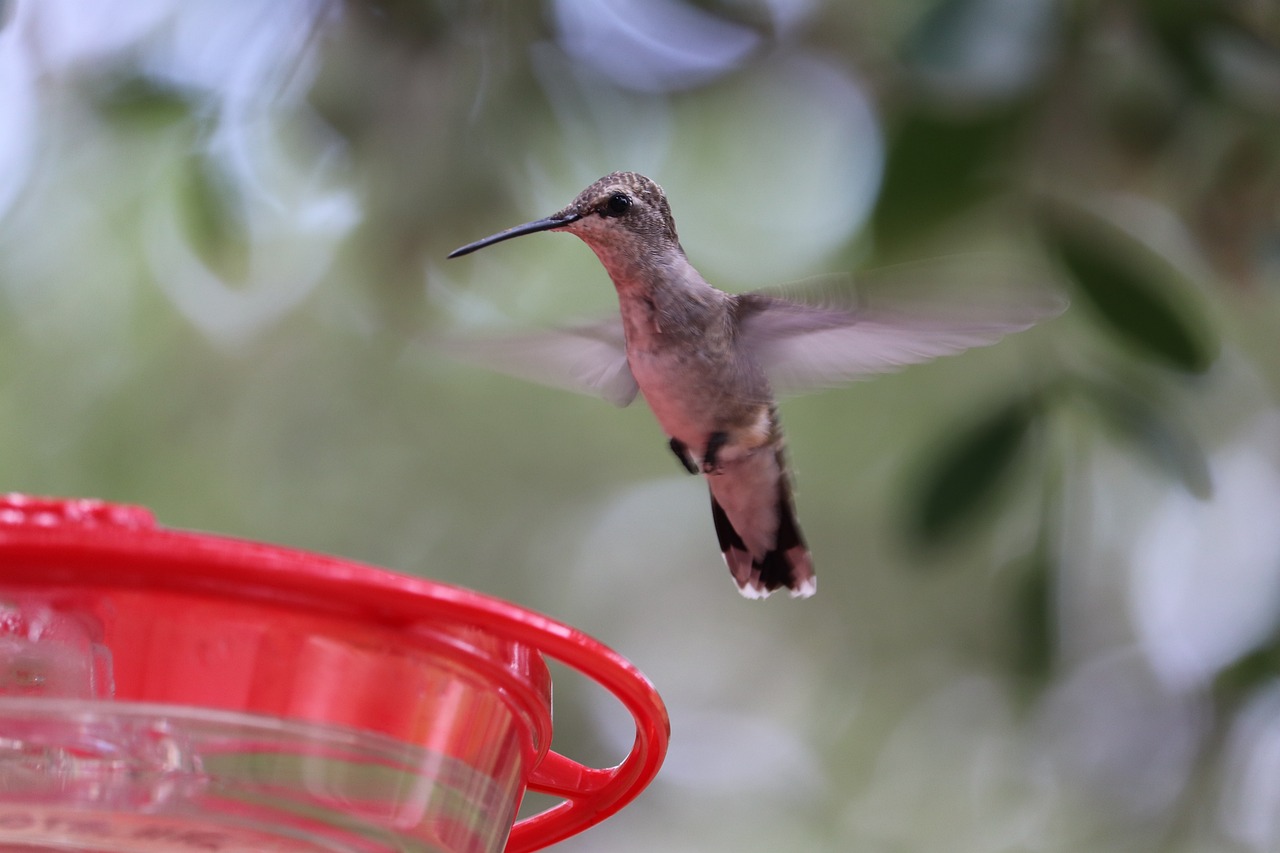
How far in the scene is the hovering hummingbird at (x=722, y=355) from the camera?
1707 mm

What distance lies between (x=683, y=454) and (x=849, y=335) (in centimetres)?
A: 27

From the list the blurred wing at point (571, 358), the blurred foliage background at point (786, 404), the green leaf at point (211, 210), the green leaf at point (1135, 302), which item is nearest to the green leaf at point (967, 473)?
the blurred foliage background at point (786, 404)

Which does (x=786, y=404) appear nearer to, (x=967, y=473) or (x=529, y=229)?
(x=967, y=473)

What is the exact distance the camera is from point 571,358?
1926 millimetres

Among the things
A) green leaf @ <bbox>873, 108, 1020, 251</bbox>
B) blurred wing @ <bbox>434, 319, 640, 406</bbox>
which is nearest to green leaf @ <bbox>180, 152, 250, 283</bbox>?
blurred wing @ <bbox>434, 319, 640, 406</bbox>

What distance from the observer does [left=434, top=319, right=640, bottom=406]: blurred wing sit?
180 cm

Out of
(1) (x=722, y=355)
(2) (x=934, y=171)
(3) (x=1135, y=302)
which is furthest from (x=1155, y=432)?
(1) (x=722, y=355)

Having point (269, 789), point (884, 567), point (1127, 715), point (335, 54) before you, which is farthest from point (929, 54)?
point (884, 567)

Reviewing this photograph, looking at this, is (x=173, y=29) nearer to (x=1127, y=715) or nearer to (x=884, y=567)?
(x=1127, y=715)

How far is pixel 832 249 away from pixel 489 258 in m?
0.78

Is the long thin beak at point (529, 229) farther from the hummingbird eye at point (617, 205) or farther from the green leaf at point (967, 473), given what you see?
the green leaf at point (967, 473)

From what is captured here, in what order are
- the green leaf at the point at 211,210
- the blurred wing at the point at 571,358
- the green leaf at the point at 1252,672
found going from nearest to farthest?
the blurred wing at the point at 571,358, the green leaf at the point at 1252,672, the green leaf at the point at 211,210

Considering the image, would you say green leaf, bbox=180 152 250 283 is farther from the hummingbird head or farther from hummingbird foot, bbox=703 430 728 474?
hummingbird foot, bbox=703 430 728 474

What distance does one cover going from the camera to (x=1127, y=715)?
302 cm
